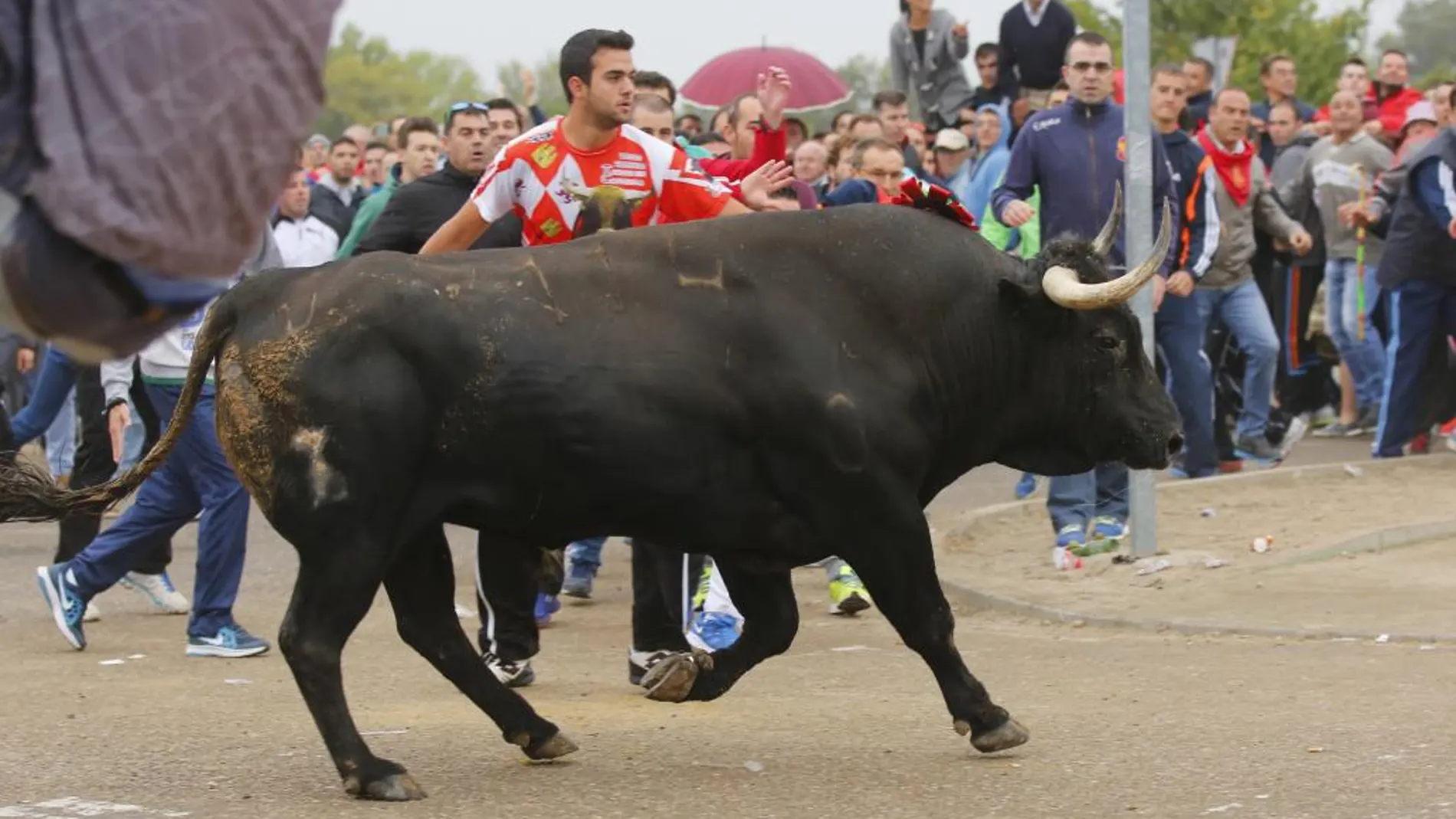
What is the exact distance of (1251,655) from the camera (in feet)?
25.0

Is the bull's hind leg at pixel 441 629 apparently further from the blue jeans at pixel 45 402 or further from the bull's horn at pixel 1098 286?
the blue jeans at pixel 45 402

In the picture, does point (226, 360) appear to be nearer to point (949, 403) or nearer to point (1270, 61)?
point (949, 403)

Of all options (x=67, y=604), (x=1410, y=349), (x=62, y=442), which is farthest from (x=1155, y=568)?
(x=62, y=442)

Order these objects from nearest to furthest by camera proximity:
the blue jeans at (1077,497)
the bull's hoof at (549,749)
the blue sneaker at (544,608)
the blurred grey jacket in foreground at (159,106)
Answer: the blurred grey jacket in foreground at (159,106), the bull's hoof at (549,749), the blue sneaker at (544,608), the blue jeans at (1077,497)

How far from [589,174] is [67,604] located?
291 centimetres

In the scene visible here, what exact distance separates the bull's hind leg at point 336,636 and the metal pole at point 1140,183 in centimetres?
436

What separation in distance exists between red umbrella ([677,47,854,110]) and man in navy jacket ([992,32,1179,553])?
6833 millimetres

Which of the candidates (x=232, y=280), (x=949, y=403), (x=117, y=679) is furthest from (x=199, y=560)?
(x=232, y=280)

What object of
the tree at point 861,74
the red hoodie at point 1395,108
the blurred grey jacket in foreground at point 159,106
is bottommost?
the tree at point 861,74

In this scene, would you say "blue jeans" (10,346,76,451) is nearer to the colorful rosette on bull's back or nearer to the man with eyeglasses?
the man with eyeglasses

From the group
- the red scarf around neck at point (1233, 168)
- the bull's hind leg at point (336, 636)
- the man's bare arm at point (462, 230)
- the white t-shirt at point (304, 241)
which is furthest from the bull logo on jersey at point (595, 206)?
the red scarf around neck at point (1233, 168)

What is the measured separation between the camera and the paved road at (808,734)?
18.1ft

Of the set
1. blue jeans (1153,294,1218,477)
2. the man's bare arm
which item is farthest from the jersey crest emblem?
blue jeans (1153,294,1218,477)

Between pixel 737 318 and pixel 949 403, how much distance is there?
71 cm
